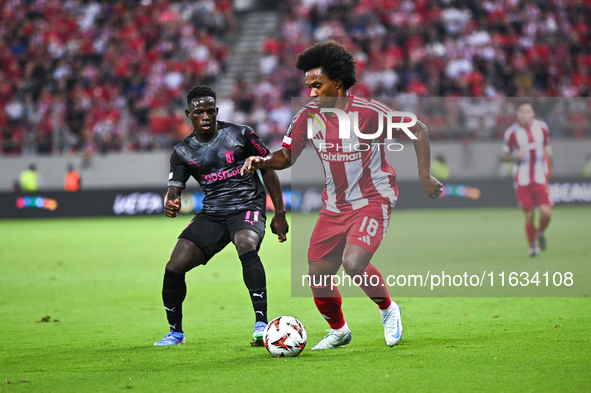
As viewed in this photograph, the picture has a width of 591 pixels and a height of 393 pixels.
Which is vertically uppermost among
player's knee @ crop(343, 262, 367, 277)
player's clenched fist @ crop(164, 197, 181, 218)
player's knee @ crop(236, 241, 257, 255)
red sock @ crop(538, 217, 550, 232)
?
player's clenched fist @ crop(164, 197, 181, 218)

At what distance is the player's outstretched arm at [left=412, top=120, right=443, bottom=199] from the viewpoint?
5.93 meters

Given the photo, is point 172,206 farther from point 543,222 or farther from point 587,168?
point 587,168

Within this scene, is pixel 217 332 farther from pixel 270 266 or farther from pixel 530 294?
pixel 270 266

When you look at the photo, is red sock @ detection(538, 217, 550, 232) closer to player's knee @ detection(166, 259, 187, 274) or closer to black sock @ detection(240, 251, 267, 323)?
black sock @ detection(240, 251, 267, 323)

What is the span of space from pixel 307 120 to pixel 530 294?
4380 millimetres

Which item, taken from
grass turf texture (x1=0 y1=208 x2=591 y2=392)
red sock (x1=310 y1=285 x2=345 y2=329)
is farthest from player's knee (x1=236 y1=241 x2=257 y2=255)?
grass turf texture (x1=0 y1=208 x2=591 y2=392)

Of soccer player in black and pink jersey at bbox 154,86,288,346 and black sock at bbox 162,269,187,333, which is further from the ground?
soccer player in black and pink jersey at bbox 154,86,288,346

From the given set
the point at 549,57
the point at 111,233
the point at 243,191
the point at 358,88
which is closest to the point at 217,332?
the point at 243,191

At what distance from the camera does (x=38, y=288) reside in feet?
34.6

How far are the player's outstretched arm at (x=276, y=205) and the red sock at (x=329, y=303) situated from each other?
65 centimetres

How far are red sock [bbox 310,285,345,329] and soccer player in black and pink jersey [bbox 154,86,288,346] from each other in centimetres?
53

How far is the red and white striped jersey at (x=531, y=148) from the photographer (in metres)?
12.2

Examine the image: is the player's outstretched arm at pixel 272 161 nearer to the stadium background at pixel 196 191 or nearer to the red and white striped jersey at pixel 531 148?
the stadium background at pixel 196 191

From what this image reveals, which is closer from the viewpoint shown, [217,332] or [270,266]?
[217,332]
